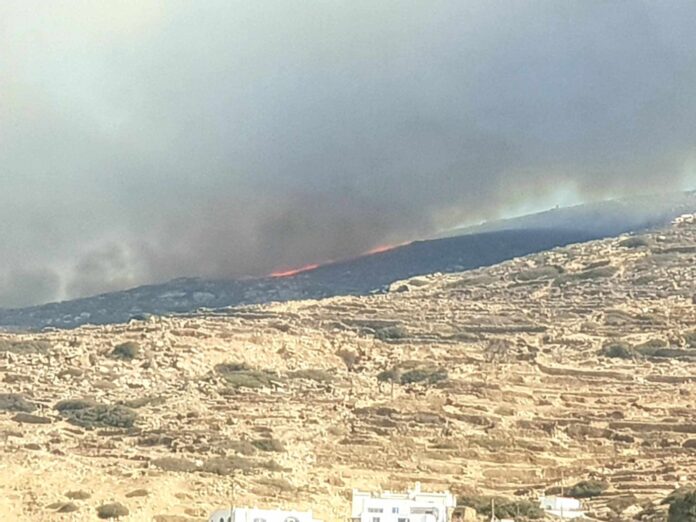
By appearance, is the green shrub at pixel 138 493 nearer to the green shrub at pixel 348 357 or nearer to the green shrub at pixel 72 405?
the green shrub at pixel 72 405

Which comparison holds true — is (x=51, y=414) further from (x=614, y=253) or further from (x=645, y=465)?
(x=614, y=253)

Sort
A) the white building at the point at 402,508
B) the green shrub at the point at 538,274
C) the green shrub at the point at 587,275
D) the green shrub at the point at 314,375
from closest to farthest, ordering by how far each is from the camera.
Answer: the white building at the point at 402,508
the green shrub at the point at 314,375
the green shrub at the point at 587,275
the green shrub at the point at 538,274

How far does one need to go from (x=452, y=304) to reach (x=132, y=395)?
1713 inches

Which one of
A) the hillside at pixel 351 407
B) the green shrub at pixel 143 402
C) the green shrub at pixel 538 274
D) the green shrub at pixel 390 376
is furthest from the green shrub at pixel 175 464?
the green shrub at pixel 538 274

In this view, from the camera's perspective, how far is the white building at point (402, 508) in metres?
45.7

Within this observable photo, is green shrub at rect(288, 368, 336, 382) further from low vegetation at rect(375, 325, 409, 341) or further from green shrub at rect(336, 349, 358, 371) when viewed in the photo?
low vegetation at rect(375, 325, 409, 341)

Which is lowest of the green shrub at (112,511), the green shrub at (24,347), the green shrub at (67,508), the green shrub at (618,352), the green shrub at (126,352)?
the green shrub at (112,511)

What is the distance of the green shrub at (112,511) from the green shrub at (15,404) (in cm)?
2067

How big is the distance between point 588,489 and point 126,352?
3888 cm

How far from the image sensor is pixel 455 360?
83000mm

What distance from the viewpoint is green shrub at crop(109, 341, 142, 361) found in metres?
82.2

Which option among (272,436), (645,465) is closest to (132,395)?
(272,436)

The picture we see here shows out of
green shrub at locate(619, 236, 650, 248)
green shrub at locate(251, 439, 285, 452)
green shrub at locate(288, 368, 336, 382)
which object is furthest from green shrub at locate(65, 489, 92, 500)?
green shrub at locate(619, 236, 650, 248)

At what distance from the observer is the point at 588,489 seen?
51.8 meters
